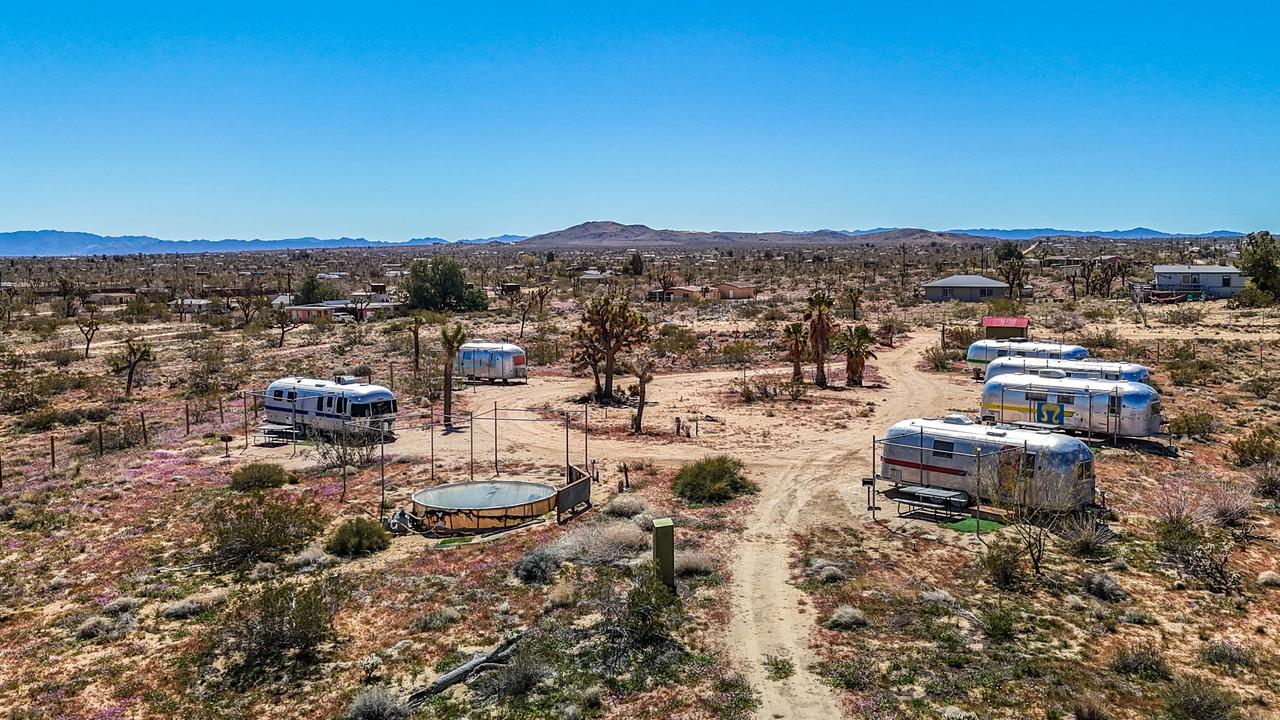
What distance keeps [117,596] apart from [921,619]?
1613 cm

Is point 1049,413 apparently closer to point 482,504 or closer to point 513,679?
point 482,504

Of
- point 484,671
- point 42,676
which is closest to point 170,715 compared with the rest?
point 42,676

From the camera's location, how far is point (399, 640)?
51.0 feet

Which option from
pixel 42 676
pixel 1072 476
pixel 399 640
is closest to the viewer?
pixel 42 676

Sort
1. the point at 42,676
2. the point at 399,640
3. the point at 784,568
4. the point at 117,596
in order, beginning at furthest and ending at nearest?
the point at 784,568
the point at 117,596
the point at 399,640
the point at 42,676

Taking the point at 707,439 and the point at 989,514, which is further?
the point at 707,439

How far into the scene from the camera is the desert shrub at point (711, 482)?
24.5m

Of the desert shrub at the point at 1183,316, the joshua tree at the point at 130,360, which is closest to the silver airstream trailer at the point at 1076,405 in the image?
the joshua tree at the point at 130,360

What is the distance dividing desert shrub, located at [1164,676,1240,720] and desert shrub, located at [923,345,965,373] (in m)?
36.5

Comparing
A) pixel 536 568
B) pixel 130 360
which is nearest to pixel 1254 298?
pixel 536 568

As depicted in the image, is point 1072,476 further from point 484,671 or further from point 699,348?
point 699,348

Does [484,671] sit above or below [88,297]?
below

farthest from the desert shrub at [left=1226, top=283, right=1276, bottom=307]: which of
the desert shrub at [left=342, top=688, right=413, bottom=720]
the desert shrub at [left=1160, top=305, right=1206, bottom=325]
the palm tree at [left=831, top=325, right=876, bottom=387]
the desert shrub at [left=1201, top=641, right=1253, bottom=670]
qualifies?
the desert shrub at [left=342, top=688, right=413, bottom=720]

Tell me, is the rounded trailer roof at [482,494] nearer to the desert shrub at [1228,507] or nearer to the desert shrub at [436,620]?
the desert shrub at [436,620]
